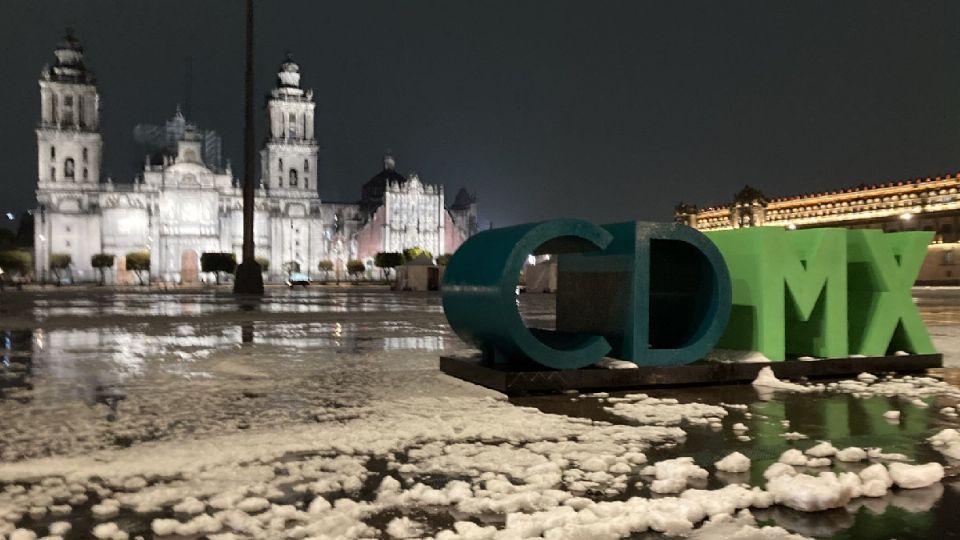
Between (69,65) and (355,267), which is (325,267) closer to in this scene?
(355,267)

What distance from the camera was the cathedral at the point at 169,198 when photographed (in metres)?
91.7

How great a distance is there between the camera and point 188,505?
10.3 ft

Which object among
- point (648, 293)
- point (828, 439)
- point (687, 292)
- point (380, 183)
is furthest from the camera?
point (380, 183)

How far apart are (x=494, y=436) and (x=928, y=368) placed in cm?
538

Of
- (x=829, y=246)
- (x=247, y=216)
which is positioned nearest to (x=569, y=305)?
(x=829, y=246)

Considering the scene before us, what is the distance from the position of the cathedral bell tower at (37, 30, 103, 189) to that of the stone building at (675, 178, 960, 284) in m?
68.9

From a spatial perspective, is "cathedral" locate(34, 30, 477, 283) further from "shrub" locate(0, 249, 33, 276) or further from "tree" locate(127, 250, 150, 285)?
"shrub" locate(0, 249, 33, 276)

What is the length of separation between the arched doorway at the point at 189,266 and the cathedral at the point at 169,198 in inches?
5.4

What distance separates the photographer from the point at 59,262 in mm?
90062

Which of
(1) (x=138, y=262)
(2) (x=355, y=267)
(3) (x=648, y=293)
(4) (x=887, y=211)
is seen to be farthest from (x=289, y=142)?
(3) (x=648, y=293)

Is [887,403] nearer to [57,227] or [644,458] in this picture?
[644,458]

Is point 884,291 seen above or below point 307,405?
above

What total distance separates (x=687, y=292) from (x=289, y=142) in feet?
319

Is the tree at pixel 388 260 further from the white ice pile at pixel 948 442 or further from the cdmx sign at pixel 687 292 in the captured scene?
the white ice pile at pixel 948 442
